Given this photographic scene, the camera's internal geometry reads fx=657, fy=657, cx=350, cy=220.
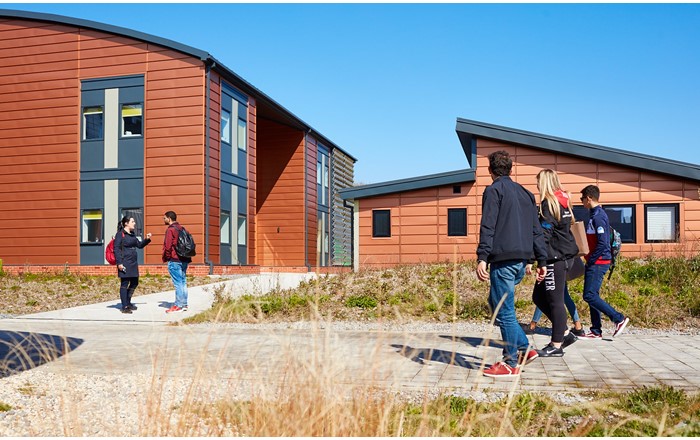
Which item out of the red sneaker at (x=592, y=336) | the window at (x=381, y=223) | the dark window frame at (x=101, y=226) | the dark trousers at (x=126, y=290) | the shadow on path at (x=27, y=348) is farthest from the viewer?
the dark window frame at (x=101, y=226)

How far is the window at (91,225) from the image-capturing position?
22156 mm

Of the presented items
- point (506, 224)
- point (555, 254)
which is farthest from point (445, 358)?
point (506, 224)

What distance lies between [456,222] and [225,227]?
810 cm

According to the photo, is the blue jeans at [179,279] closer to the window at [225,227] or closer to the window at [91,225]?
the window at [225,227]

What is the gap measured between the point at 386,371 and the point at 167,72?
1977 centimetres

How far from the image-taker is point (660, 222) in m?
20.2

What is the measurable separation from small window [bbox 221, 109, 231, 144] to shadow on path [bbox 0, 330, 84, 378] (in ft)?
46.2

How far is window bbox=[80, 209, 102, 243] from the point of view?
72.7 feet

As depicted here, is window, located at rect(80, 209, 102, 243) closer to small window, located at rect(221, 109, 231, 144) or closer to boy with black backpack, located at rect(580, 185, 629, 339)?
small window, located at rect(221, 109, 231, 144)

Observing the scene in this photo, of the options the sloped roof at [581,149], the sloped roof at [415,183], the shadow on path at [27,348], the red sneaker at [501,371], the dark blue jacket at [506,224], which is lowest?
the shadow on path at [27,348]

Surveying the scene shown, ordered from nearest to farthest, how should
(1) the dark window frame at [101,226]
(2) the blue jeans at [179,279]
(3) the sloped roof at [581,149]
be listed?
(2) the blue jeans at [179,279], (3) the sloped roof at [581,149], (1) the dark window frame at [101,226]

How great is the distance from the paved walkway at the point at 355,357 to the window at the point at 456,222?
39.8ft

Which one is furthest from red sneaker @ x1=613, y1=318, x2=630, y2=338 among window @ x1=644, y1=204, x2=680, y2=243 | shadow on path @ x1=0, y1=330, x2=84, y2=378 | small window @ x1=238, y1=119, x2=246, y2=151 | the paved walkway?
small window @ x1=238, y1=119, x2=246, y2=151

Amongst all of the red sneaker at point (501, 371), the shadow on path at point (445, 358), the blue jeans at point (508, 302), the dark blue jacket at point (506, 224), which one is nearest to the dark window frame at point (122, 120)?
the shadow on path at point (445, 358)
